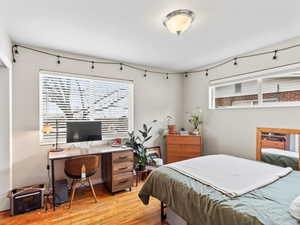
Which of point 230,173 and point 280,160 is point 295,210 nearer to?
point 230,173

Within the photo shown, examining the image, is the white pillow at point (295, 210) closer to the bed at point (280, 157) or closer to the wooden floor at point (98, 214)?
the wooden floor at point (98, 214)

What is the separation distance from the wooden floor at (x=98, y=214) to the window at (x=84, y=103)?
3.50ft

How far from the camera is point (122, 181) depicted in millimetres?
2789

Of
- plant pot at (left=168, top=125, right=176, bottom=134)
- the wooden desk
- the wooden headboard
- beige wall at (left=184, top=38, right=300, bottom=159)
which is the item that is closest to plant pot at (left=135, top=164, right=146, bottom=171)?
the wooden desk

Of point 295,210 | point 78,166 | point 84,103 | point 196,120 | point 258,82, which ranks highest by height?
point 258,82

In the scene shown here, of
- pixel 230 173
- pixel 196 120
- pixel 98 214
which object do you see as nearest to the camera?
pixel 230 173

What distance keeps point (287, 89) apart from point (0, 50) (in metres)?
3.89

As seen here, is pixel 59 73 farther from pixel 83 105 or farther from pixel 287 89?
pixel 287 89

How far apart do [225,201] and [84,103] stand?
270cm

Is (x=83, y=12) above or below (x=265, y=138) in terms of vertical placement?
above

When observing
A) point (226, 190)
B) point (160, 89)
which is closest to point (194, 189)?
point (226, 190)

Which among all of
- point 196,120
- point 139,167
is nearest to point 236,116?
point 196,120

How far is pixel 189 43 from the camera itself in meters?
2.53

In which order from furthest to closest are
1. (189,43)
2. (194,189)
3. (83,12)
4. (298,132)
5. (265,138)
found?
(265,138) → (189,43) → (298,132) → (83,12) → (194,189)
